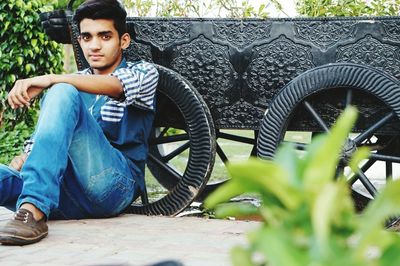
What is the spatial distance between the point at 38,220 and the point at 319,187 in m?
2.56

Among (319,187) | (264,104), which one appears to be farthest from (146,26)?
(319,187)

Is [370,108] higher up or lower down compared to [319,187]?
lower down

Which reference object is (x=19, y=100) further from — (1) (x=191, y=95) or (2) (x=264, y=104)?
(2) (x=264, y=104)

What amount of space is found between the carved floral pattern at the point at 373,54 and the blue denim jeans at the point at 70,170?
1.16 metres

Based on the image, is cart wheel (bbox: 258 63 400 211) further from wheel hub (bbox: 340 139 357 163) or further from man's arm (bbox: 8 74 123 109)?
man's arm (bbox: 8 74 123 109)

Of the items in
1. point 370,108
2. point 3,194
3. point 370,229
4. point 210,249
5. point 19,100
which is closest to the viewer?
point 370,229

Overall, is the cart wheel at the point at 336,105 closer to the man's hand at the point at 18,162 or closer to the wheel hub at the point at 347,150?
the wheel hub at the point at 347,150

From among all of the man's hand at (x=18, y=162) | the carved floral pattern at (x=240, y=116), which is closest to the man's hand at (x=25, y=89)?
the man's hand at (x=18, y=162)

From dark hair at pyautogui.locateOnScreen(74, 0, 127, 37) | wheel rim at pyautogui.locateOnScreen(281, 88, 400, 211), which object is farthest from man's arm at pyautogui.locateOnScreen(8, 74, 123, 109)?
wheel rim at pyautogui.locateOnScreen(281, 88, 400, 211)

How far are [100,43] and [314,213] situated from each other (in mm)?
3196

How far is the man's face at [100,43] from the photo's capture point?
3.56 meters

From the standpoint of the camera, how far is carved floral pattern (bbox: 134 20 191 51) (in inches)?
151

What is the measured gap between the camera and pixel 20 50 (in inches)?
239

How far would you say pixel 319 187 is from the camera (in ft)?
1.46
